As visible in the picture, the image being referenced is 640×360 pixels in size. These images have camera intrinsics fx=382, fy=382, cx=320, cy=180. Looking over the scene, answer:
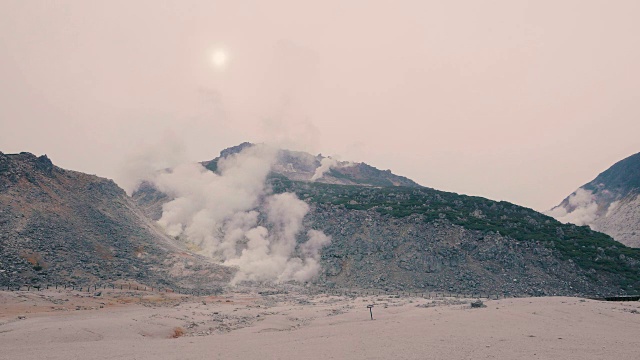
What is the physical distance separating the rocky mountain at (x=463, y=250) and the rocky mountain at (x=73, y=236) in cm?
3173

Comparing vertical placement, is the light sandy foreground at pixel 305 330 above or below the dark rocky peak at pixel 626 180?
below

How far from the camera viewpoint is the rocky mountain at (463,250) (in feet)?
249

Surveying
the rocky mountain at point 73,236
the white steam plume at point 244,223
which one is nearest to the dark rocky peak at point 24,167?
the rocky mountain at point 73,236

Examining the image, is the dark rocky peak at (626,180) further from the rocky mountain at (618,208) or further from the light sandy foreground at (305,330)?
the light sandy foreground at (305,330)

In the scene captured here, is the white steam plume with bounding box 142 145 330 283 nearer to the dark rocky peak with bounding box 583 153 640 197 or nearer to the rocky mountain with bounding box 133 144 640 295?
the rocky mountain with bounding box 133 144 640 295

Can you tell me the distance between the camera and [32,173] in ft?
267

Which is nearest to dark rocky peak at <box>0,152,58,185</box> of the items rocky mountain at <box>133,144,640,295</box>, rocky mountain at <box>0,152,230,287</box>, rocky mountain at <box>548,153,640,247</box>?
rocky mountain at <box>0,152,230,287</box>

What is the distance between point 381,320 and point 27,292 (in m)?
47.3

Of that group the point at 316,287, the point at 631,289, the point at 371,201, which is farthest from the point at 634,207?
the point at 316,287

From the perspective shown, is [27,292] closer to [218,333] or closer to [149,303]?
[149,303]

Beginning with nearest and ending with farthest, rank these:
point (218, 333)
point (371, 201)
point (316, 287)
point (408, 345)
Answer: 1. point (408, 345)
2. point (218, 333)
3. point (316, 287)
4. point (371, 201)

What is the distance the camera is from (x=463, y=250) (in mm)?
85375

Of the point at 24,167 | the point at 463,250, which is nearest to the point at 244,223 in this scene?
the point at 24,167

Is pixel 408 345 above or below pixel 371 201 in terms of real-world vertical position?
below
